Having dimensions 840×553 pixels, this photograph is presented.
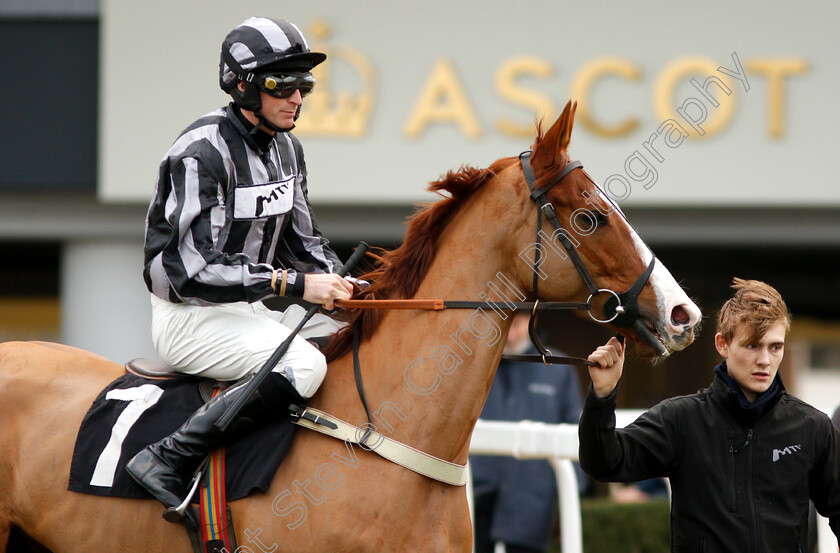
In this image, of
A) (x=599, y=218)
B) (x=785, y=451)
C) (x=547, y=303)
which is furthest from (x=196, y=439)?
(x=785, y=451)

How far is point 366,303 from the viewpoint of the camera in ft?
10.0

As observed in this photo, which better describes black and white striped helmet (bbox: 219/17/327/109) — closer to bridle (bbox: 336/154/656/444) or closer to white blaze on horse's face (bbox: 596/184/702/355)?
bridle (bbox: 336/154/656/444)

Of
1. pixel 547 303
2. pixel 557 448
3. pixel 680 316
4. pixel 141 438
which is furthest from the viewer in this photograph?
pixel 557 448

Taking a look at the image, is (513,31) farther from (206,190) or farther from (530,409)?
(206,190)

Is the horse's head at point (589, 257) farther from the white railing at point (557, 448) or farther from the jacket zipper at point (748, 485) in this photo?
the white railing at point (557, 448)

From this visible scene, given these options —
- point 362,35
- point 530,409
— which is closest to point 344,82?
point 362,35

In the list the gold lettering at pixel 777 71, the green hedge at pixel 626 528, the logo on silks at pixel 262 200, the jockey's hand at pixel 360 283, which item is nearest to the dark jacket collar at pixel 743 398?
the jockey's hand at pixel 360 283

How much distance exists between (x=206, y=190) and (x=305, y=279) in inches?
16.8

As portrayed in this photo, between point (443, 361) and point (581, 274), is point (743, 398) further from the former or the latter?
point (443, 361)

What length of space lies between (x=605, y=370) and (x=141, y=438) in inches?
59.3

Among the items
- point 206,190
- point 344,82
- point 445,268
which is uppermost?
point 344,82

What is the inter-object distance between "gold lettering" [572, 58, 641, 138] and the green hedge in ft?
10.7

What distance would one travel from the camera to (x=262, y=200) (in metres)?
3.23

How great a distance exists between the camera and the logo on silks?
3180mm
